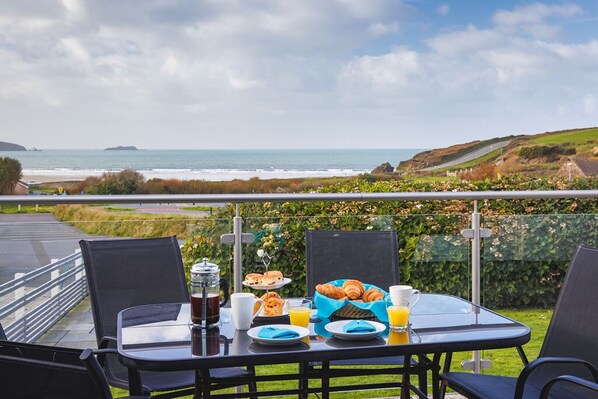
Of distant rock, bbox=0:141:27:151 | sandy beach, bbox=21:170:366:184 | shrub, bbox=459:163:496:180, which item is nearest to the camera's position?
shrub, bbox=459:163:496:180

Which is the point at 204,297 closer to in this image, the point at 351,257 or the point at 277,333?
the point at 277,333

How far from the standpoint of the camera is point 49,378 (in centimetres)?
168

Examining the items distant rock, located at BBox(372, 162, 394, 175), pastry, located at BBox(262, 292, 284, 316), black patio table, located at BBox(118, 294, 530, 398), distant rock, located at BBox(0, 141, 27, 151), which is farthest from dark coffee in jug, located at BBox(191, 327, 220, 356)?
distant rock, located at BBox(0, 141, 27, 151)

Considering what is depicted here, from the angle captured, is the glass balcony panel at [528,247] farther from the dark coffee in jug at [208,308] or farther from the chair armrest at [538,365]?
the dark coffee in jug at [208,308]

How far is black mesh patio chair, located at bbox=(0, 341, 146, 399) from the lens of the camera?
168 centimetres

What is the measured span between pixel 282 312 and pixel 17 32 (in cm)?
4240

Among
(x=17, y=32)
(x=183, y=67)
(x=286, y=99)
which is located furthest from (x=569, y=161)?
(x=17, y=32)

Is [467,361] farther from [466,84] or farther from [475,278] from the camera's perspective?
[466,84]

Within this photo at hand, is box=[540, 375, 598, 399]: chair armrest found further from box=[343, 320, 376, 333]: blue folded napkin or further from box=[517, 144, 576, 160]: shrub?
box=[517, 144, 576, 160]: shrub

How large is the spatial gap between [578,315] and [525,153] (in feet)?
119

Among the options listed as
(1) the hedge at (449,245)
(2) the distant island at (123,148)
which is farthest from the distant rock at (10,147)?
(1) the hedge at (449,245)

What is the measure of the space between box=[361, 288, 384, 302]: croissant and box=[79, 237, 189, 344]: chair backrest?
3.26 ft

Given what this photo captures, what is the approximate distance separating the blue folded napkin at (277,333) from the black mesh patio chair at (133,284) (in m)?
0.64

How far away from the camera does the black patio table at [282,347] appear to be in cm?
224
